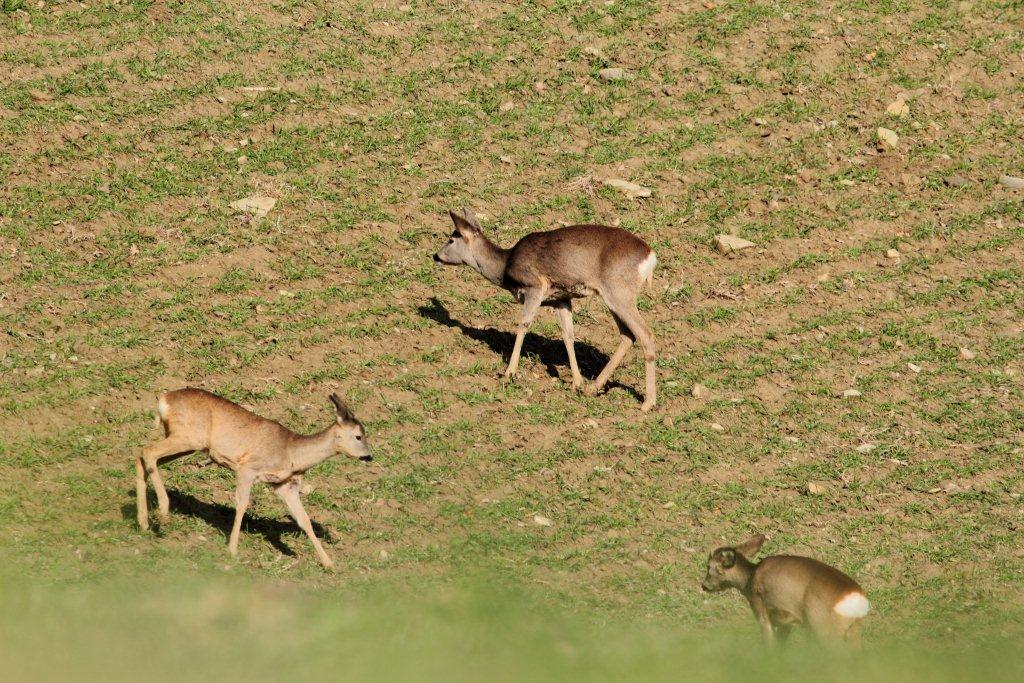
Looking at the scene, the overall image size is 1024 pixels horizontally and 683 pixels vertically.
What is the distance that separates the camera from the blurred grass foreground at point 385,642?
25.7 feet

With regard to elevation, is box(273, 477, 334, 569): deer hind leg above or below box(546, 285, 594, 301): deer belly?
below

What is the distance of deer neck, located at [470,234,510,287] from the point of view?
12.9 meters

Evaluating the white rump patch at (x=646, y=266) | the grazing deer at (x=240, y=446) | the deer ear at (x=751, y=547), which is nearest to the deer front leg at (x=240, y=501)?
the grazing deer at (x=240, y=446)

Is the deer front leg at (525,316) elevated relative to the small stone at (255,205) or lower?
lower

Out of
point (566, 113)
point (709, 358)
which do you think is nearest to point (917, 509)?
point (709, 358)

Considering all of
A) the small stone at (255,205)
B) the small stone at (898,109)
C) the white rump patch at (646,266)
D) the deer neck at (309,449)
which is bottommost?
the deer neck at (309,449)

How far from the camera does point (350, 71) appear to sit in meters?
16.9

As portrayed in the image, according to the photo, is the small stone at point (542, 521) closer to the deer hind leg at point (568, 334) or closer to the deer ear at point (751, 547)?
the deer ear at point (751, 547)

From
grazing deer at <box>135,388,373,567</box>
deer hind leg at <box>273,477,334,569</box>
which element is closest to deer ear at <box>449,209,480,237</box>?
grazing deer at <box>135,388,373,567</box>

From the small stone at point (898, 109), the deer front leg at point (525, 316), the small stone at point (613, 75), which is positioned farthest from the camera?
the small stone at point (613, 75)

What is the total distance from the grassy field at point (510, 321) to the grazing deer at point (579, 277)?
1.32 ft

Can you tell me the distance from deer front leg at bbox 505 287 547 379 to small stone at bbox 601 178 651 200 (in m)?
3.18

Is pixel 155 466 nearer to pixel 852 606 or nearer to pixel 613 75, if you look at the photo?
pixel 852 606

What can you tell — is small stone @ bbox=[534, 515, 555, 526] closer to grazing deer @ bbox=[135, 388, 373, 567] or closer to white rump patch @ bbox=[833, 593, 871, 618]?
grazing deer @ bbox=[135, 388, 373, 567]
